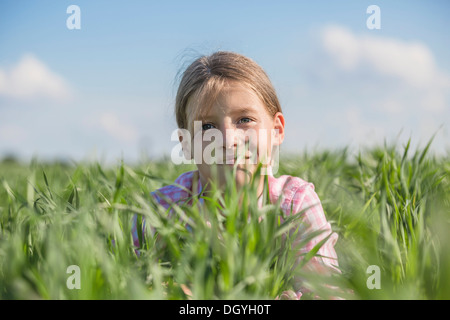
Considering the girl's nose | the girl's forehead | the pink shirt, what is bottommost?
the pink shirt

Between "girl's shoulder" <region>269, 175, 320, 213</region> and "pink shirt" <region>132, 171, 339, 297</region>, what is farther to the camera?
"girl's shoulder" <region>269, 175, 320, 213</region>

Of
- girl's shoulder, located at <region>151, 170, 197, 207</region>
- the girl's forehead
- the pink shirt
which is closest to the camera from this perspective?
the pink shirt

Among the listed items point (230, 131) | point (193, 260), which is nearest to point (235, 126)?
point (230, 131)

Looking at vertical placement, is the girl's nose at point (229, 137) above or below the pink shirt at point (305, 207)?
above

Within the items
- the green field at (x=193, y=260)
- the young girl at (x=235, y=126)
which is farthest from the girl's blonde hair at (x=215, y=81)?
the green field at (x=193, y=260)

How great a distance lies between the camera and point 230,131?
1.45 metres

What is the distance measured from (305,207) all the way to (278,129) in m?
0.45

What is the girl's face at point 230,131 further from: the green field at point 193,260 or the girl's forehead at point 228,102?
the green field at point 193,260

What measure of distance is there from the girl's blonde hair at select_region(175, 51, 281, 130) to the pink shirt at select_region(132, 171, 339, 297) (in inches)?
11.2

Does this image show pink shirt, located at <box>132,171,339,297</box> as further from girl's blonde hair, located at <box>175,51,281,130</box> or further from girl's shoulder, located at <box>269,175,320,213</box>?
girl's blonde hair, located at <box>175,51,281,130</box>

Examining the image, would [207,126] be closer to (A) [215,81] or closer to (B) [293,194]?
(A) [215,81]

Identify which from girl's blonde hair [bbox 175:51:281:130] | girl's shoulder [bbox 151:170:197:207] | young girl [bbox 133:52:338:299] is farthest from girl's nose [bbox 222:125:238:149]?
girl's shoulder [bbox 151:170:197:207]

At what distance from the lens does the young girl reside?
1.41m

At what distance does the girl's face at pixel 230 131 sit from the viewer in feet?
4.68
